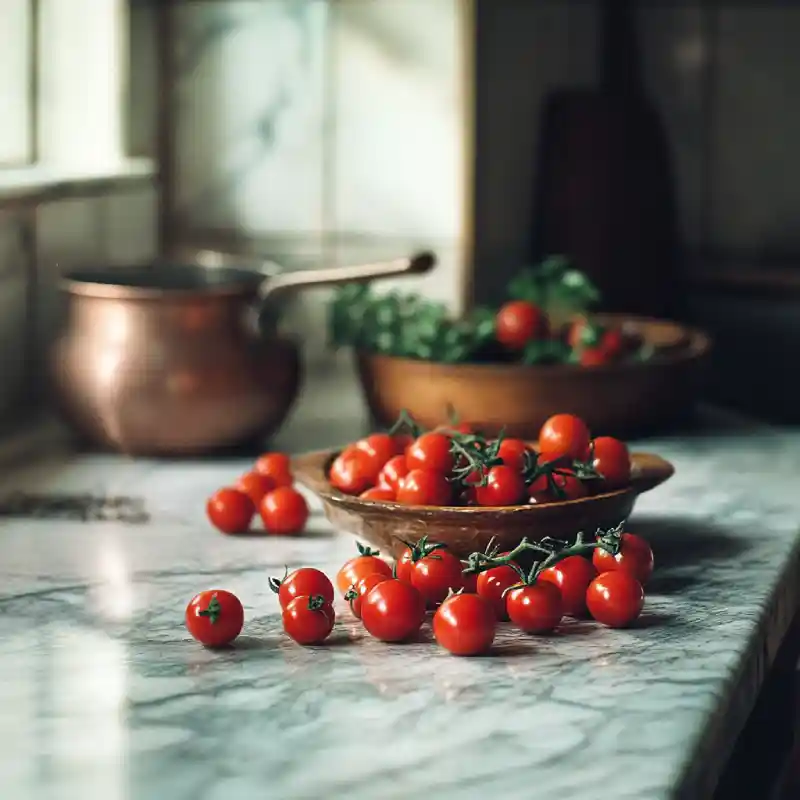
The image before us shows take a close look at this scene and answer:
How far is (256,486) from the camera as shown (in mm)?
1410

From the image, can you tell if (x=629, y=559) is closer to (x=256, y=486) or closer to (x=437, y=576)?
(x=437, y=576)

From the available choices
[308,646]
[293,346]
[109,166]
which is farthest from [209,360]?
[308,646]

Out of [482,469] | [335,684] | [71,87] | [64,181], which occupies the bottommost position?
[335,684]

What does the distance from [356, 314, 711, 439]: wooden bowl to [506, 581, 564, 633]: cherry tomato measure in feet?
1.94

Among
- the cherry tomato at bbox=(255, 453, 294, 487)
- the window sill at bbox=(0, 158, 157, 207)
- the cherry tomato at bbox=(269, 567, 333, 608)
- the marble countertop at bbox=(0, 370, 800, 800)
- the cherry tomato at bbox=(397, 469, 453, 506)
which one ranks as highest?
the window sill at bbox=(0, 158, 157, 207)

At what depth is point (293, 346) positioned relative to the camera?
69.2 inches

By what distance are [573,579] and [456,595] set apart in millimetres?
113

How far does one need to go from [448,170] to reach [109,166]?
0.47 m

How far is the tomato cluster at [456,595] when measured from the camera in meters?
1.02

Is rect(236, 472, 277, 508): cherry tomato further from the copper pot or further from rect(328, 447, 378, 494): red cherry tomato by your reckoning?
the copper pot

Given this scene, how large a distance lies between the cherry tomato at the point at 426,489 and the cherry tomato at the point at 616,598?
0.49 ft

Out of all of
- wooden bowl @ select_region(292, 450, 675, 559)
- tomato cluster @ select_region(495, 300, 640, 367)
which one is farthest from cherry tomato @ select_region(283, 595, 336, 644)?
tomato cluster @ select_region(495, 300, 640, 367)

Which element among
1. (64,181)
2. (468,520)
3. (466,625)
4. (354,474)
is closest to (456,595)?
(466,625)

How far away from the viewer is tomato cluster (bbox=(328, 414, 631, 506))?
1.17 m
